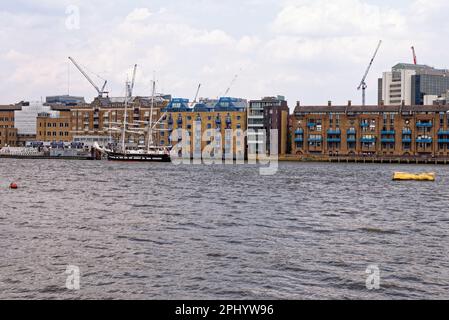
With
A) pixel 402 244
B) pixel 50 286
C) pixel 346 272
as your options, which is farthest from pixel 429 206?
pixel 50 286

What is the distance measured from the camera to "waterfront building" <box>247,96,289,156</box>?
7096 inches

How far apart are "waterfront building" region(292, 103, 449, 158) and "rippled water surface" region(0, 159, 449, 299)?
120 m

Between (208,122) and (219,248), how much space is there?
533ft

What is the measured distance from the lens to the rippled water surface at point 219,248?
2311 cm

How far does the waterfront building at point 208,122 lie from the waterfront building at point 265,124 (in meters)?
2.46

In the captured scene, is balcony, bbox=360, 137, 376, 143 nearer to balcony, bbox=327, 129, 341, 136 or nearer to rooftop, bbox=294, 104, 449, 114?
balcony, bbox=327, 129, 341, 136

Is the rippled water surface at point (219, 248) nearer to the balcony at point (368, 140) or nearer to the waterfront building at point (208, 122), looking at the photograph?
the balcony at point (368, 140)

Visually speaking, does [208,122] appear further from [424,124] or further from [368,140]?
[424,124]

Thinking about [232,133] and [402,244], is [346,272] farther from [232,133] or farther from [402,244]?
[232,133]

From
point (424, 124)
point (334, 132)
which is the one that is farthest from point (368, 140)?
point (424, 124)

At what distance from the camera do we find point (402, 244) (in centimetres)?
3244

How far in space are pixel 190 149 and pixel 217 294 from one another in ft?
565

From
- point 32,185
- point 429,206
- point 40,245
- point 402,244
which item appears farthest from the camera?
point 32,185
